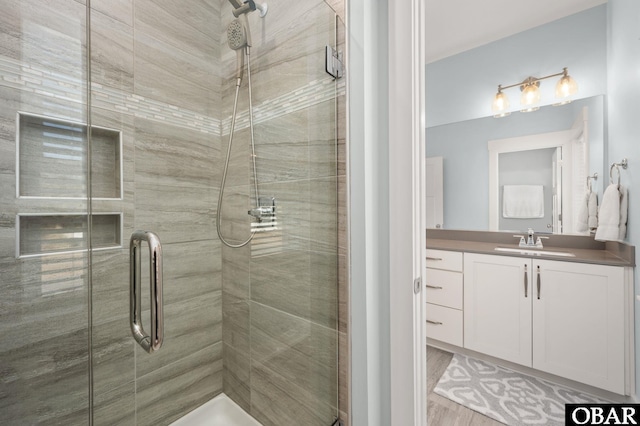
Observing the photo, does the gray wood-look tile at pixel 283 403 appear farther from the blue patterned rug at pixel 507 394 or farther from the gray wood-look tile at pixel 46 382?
the blue patterned rug at pixel 507 394

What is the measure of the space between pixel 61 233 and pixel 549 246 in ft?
9.85

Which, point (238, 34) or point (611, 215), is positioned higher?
point (238, 34)

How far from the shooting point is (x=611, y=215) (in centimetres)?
171

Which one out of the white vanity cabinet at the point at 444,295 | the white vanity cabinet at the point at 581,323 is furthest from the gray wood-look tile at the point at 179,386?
the white vanity cabinet at the point at 581,323

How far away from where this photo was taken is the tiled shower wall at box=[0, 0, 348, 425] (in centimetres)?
70

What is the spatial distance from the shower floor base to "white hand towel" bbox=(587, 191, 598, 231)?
2.53m

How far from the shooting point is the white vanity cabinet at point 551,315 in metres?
1.67

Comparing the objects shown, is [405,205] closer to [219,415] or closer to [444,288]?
[219,415]

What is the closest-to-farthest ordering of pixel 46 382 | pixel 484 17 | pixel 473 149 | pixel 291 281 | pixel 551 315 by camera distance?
1. pixel 46 382
2. pixel 291 281
3. pixel 551 315
4. pixel 484 17
5. pixel 473 149

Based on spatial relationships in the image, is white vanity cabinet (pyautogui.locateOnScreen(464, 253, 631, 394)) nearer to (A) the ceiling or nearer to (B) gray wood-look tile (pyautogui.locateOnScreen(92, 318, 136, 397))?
(A) the ceiling

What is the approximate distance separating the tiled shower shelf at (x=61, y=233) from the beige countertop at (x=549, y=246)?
2.28 metres

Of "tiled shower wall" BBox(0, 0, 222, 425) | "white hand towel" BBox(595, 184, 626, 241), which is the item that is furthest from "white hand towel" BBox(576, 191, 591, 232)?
"tiled shower wall" BBox(0, 0, 222, 425)

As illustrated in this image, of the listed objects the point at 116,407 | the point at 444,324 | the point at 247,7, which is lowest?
the point at 444,324

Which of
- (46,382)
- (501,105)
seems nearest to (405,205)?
(46,382)
